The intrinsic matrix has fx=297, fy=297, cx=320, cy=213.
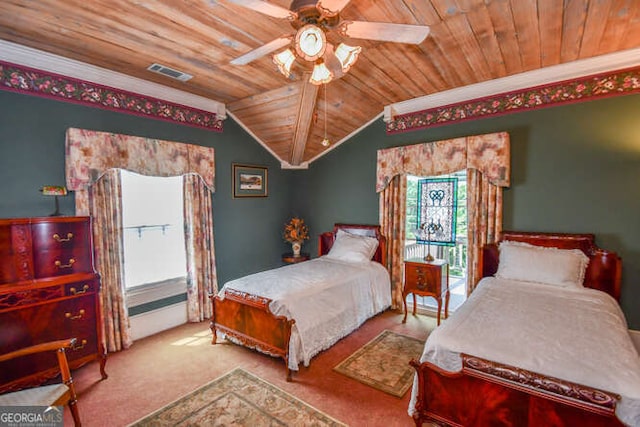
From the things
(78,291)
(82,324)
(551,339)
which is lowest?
(82,324)

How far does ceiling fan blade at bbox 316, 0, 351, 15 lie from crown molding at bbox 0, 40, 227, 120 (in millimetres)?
2494

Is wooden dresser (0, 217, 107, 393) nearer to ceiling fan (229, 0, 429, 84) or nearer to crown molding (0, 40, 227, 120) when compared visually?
crown molding (0, 40, 227, 120)

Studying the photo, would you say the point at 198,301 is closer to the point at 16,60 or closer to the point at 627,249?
the point at 16,60

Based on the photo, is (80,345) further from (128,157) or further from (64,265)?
(128,157)

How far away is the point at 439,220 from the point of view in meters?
4.10

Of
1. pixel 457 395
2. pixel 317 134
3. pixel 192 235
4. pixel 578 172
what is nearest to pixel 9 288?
pixel 192 235

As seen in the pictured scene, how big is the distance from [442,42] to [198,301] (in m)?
3.92

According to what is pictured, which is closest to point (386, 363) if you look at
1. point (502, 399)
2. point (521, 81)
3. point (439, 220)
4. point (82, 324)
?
point (502, 399)

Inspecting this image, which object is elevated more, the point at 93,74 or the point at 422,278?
the point at 93,74

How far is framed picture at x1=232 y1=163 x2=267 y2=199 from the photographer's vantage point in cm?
436

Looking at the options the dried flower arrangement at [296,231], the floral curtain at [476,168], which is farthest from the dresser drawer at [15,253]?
the floral curtain at [476,168]

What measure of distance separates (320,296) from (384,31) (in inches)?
90.5

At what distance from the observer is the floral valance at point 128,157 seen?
2.79 m

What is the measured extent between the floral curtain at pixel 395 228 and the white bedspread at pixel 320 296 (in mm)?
160
